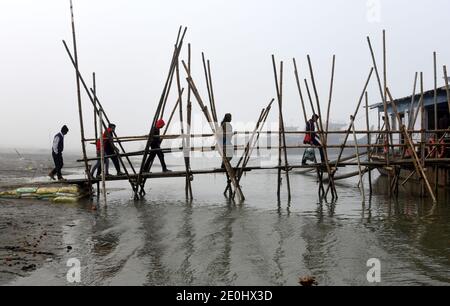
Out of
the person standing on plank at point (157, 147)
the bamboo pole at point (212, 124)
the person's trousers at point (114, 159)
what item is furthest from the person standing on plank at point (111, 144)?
the bamboo pole at point (212, 124)

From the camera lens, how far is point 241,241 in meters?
7.85

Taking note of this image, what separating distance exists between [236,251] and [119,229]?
3021 mm

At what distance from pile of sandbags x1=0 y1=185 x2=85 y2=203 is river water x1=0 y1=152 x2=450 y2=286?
40 cm

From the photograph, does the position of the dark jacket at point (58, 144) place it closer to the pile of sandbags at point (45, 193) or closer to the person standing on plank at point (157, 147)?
the pile of sandbags at point (45, 193)

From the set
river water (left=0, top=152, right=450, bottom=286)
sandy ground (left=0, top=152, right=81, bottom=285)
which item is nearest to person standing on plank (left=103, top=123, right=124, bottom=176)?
river water (left=0, top=152, right=450, bottom=286)

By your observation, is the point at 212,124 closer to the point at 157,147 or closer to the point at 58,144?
the point at 157,147

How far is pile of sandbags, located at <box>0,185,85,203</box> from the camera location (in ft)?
41.7

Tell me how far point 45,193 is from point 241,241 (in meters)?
7.57

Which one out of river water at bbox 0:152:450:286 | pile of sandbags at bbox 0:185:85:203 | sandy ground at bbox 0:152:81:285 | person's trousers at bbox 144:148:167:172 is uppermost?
person's trousers at bbox 144:148:167:172

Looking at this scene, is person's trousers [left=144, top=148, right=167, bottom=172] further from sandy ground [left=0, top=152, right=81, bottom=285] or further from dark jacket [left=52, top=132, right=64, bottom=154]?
sandy ground [left=0, top=152, right=81, bottom=285]

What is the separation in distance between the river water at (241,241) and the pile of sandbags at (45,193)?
0.40m

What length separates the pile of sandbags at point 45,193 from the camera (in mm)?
12695

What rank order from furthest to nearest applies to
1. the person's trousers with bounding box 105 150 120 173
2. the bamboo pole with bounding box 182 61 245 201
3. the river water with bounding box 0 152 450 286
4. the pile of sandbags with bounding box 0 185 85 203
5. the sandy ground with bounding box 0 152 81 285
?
1. the person's trousers with bounding box 105 150 120 173
2. the pile of sandbags with bounding box 0 185 85 203
3. the bamboo pole with bounding box 182 61 245 201
4. the sandy ground with bounding box 0 152 81 285
5. the river water with bounding box 0 152 450 286

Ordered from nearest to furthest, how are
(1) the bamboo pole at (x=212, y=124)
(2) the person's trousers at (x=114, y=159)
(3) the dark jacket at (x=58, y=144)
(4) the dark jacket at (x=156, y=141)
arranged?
1. (1) the bamboo pole at (x=212, y=124)
2. (4) the dark jacket at (x=156, y=141)
3. (2) the person's trousers at (x=114, y=159)
4. (3) the dark jacket at (x=58, y=144)
